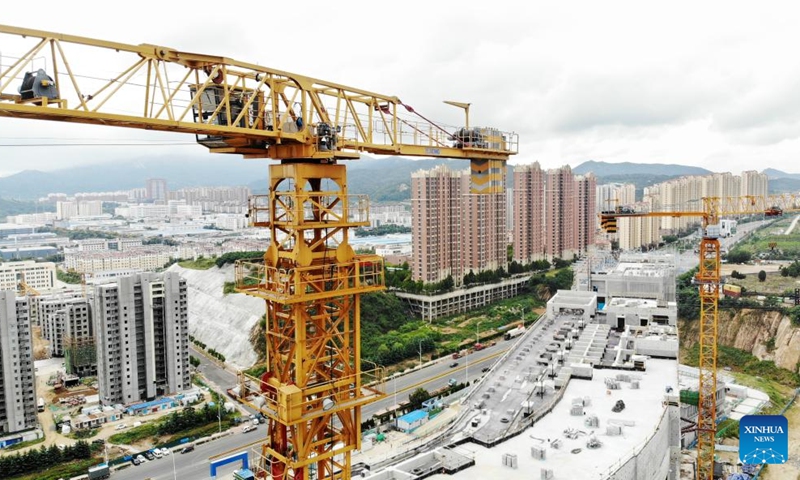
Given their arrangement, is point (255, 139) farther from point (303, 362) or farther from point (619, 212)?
point (619, 212)

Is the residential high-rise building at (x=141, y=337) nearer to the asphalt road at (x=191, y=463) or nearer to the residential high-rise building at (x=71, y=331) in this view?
the residential high-rise building at (x=71, y=331)

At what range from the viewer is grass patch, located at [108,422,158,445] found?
2516 centimetres

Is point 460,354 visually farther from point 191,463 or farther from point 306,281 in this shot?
point 306,281

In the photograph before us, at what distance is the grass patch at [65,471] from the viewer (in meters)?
22.3

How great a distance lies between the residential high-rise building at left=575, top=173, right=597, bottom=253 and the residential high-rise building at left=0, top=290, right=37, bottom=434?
46.0 meters

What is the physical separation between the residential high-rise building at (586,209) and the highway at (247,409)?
24116 mm

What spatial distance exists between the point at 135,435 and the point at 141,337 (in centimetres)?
591

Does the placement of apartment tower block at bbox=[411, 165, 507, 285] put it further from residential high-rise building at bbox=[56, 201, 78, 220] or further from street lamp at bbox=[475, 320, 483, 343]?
residential high-rise building at bbox=[56, 201, 78, 220]

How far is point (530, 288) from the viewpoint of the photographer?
165 feet

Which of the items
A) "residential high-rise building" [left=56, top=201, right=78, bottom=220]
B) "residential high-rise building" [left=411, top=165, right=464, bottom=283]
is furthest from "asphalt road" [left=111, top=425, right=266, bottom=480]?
"residential high-rise building" [left=56, top=201, right=78, bottom=220]

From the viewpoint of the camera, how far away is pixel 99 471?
22016 mm

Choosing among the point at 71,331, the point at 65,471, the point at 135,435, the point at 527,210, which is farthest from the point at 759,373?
the point at 71,331

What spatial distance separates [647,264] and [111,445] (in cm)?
2963

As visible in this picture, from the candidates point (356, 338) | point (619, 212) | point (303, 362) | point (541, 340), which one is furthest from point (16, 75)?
point (619, 212)
